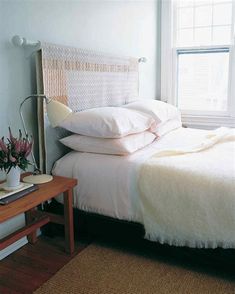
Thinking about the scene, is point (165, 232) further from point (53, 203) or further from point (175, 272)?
point (53, 203)

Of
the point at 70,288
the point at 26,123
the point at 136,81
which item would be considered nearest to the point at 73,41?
the point at 26,123

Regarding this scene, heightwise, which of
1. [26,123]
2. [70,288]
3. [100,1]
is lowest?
[70,288]

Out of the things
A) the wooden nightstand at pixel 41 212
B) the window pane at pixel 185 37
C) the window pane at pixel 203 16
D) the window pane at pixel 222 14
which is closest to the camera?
the wooden nightstand at pixel 41 212

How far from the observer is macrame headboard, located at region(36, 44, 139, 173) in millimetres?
2094

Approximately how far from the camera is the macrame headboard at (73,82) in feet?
6.87

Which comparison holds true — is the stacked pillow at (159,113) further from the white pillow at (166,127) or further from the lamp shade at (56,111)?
the lamp shade at (56,111)

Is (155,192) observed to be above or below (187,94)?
below

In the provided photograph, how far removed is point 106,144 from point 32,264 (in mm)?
874

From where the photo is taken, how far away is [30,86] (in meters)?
2.07

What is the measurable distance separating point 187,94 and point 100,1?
1.76 metres

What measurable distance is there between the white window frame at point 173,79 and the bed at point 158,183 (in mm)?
1413

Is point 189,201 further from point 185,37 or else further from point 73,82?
point 185,37

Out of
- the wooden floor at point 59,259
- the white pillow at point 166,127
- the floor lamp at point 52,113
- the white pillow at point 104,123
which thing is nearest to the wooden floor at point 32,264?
the wooden floor at point 59,259

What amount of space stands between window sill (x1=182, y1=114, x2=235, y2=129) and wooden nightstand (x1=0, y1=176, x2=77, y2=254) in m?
2.34
